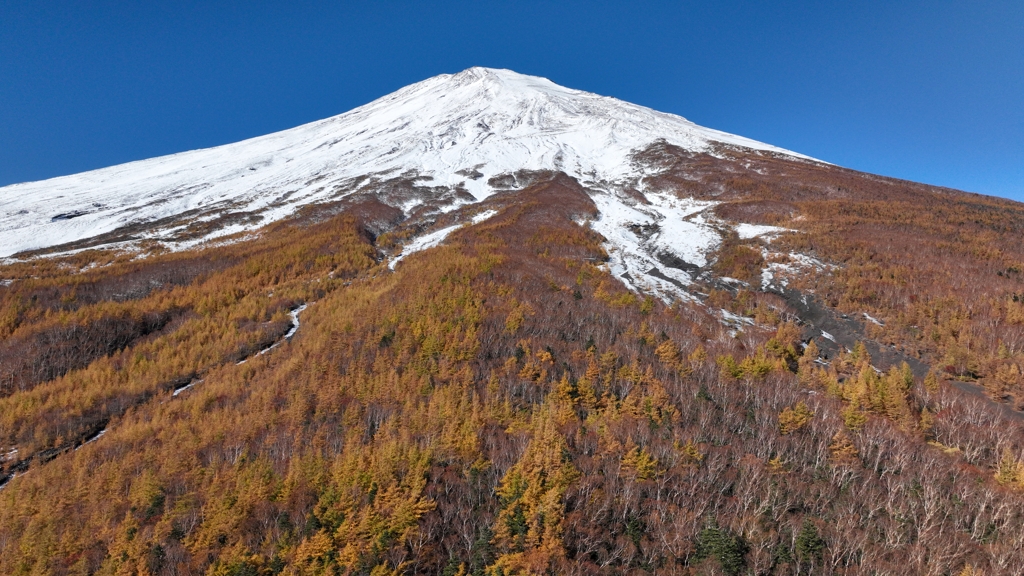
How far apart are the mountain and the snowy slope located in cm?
→ 1768

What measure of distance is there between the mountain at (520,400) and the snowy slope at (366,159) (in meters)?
17.7

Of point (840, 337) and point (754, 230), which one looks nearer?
point (840, 337)

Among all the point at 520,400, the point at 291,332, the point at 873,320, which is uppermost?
the point at 873,320

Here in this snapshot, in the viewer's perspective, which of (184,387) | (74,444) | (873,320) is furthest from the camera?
(873,320)

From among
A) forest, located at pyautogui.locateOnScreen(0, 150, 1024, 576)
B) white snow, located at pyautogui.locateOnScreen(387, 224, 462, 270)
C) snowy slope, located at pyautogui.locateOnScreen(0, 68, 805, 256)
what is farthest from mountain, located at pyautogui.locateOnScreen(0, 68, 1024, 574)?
snowy slope, located at pyautogui.locateOnScreen(0, 68, 805, 256)

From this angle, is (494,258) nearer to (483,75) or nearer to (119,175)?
(119,175)

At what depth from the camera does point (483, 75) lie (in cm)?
15588

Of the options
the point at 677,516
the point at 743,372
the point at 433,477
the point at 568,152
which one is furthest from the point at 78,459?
the point at 568,152

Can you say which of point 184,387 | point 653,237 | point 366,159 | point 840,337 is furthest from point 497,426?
point 366,159

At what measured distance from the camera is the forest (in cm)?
Answer: 1709

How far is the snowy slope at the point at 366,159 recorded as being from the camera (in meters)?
76.1

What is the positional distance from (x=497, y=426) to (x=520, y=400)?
8.64ft

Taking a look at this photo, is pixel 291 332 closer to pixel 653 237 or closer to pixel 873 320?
pixel 653 237

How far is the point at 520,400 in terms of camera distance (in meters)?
25.2
